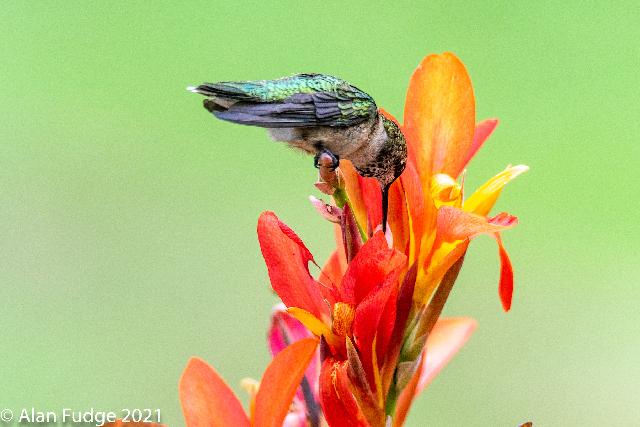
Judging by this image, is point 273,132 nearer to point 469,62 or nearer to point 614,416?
point 614,416

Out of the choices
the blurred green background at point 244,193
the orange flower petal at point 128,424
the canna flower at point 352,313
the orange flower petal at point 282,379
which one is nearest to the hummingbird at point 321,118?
the canna flower at point 352,313

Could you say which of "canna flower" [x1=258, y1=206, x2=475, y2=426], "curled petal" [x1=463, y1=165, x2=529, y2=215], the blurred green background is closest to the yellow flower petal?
"canna flower" [x1=258, y1=206, x2=475, y2=426]

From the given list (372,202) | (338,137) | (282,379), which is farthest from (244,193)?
(282,379)

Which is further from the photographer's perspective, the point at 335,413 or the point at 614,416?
the point at 614,416

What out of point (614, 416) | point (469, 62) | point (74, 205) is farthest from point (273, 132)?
point (469, 62)

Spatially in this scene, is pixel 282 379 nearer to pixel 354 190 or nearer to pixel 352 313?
pixel 352 313

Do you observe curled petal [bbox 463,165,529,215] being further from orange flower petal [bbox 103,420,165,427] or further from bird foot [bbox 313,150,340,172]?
orange flower petal [bbox 103,420,165,427]

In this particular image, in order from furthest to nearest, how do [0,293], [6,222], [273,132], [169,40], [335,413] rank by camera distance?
[169,40], [6,222], [0,293], [273,132], [335,413]
